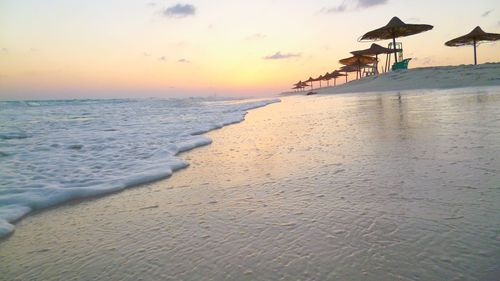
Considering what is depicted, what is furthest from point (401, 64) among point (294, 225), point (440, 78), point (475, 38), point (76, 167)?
point (294, 225)

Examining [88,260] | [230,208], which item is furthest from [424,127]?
[88,260]

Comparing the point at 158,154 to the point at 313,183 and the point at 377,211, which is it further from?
the point at 377,211

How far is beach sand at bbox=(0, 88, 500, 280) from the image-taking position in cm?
109

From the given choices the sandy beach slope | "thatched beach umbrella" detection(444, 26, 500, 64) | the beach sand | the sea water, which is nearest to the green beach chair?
the sandy beach slope

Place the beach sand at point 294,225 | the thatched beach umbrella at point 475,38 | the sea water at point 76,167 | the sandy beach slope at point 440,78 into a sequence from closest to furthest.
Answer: the beach sand at point 294,225 → the sea water at point 76,167 → the sandy beach slope at point 440,78 → the thatched beach umbrella at point 475,38

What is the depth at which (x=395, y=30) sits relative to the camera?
19250 millimetres

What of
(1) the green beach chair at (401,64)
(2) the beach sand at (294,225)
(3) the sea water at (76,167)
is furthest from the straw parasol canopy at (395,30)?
(2) the beach sand at (294,225)

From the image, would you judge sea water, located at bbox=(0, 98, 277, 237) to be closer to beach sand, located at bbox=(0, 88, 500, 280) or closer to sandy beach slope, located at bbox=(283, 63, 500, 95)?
beach sand, located at bbox=(0, 88, 500, 280)

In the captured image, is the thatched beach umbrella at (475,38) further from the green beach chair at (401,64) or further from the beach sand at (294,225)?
the beach sand at (294,225)

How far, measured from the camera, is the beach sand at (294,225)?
3.59ft

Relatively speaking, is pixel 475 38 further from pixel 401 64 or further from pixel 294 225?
pixel 294 225

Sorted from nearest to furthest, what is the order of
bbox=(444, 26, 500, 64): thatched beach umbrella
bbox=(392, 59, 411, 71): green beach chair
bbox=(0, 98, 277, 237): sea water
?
1. bbox=(0, 98, 277, 237): sea water
2. bbox=(444, 26, 500, 64): thatched beach umbrella
3. bbox=(392, 59, 411, 71): green beach chair

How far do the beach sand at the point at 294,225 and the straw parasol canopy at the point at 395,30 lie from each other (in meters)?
18.3

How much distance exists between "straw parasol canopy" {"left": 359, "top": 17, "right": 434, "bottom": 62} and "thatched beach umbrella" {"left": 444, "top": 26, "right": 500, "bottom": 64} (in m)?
2.22
